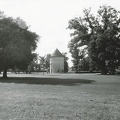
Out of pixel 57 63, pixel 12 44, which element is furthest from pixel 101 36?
pixel 57 63

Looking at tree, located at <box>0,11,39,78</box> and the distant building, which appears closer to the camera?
tree, located at <box>0,11,39,78</box>

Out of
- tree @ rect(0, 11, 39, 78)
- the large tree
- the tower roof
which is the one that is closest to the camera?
tree @ rect(0, 11, 39, 78)

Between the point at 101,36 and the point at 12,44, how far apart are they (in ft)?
75.3

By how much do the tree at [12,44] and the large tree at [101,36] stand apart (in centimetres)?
1989

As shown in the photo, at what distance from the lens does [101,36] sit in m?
51.9

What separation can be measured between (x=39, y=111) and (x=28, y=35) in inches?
1260

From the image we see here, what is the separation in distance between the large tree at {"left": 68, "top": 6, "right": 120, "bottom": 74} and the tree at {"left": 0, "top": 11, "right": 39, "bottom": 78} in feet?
65.3

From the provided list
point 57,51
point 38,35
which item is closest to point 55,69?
point 57,51

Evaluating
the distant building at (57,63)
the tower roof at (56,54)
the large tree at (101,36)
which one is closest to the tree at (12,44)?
the large tree at (101,36)

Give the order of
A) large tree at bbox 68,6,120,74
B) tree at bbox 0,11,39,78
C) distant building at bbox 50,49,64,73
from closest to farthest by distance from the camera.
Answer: tree at bbox 0,11,39,78 → large tree at bbox 68,6,120,74 → distant building at bbox 50,49,64,73

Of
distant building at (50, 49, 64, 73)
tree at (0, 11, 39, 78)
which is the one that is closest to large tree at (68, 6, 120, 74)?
tree at (0, 11, 39, 78)

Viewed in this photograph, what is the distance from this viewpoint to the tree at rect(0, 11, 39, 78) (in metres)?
36.1

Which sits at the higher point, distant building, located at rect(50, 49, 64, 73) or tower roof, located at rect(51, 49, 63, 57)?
tower roof, located at rect(51, 49, 63, 57)

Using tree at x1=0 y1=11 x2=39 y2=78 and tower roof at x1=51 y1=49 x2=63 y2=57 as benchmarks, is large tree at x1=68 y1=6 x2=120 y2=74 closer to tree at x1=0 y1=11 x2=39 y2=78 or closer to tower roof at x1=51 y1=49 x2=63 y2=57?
tree at x1=0 y1=11 x2=39 y2=78
